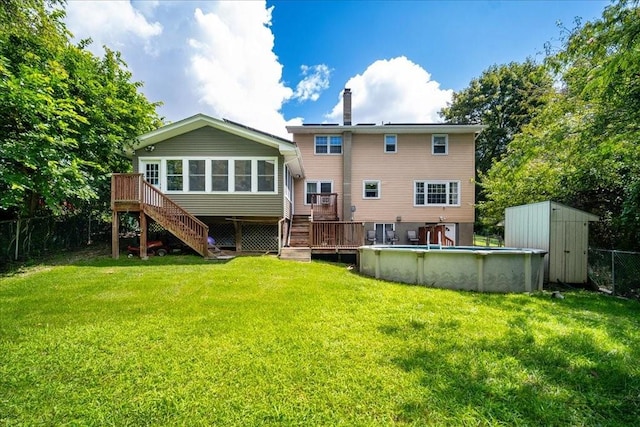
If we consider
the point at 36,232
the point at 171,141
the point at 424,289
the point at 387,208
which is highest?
the point at 171,141

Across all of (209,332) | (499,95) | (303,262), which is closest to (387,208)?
(303,262)

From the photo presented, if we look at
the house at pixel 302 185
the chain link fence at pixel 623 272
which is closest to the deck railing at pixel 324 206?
the house at pixel 302 185

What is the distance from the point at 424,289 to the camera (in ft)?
22.5

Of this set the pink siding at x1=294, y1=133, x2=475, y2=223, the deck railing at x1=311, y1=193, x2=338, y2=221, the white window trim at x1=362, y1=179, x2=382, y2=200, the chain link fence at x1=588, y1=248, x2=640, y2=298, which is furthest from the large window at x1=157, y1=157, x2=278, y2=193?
the chain link fence at x1=588, y1=248, x2=640, y2=298

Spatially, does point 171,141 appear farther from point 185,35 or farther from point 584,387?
point 584,387

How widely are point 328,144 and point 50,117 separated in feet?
37.6

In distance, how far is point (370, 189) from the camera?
53.1 ft

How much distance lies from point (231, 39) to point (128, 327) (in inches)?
446

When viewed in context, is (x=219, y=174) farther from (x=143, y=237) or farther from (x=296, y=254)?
(x=296, y=254)

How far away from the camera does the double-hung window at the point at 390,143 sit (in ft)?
52.9

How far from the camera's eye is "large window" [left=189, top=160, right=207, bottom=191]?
39.2 feet

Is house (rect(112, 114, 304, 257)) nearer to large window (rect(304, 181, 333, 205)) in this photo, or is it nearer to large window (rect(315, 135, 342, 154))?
large window (rect(304, 181, 333, 205))

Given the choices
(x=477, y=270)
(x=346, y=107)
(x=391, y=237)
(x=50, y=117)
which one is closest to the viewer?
(x=477, y=270)

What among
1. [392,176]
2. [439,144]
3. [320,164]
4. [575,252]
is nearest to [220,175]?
[320,164]
